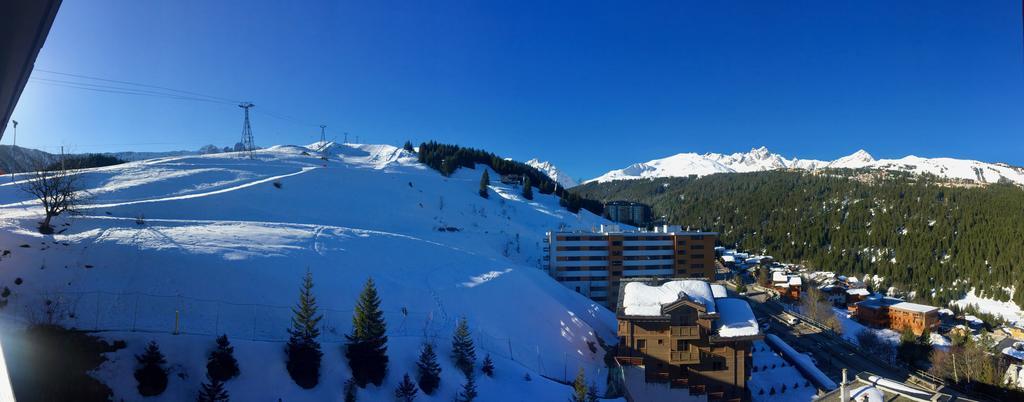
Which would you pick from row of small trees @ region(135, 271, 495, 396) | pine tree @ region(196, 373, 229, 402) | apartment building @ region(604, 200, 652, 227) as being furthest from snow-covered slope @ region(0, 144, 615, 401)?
apartment building @ region(604, 200, 652, 227)

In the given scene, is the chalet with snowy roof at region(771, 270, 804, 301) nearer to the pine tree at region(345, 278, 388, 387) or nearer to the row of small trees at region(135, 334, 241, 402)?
the pine tree at region(345, 278, 388, 387)

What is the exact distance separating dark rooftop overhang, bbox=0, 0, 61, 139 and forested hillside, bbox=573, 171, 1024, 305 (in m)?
74.4

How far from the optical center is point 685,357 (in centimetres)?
2091

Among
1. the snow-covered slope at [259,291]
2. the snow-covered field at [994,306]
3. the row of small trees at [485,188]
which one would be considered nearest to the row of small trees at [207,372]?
the snow-covered slope at [259,291]

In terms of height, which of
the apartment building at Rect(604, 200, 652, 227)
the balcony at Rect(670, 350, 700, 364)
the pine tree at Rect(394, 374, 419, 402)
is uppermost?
the apartment building at Rect(604, 200, 652, 227)

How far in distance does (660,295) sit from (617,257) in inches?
774

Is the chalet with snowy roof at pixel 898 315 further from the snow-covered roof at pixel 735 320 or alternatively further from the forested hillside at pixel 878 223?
the snow-covered roof at pixel 735 320

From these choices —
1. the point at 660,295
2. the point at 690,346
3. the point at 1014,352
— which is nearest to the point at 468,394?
the point at 690,346

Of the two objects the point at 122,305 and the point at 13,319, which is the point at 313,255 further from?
the point at 13,319

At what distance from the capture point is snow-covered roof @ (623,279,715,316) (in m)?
21.5

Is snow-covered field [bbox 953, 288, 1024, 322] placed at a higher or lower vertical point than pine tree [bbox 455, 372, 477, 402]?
lower

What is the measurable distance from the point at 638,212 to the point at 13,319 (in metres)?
86.7

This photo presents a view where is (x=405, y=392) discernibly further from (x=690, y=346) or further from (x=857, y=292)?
(x=857, y=292)

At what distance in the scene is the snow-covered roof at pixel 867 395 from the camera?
13.4 meters
